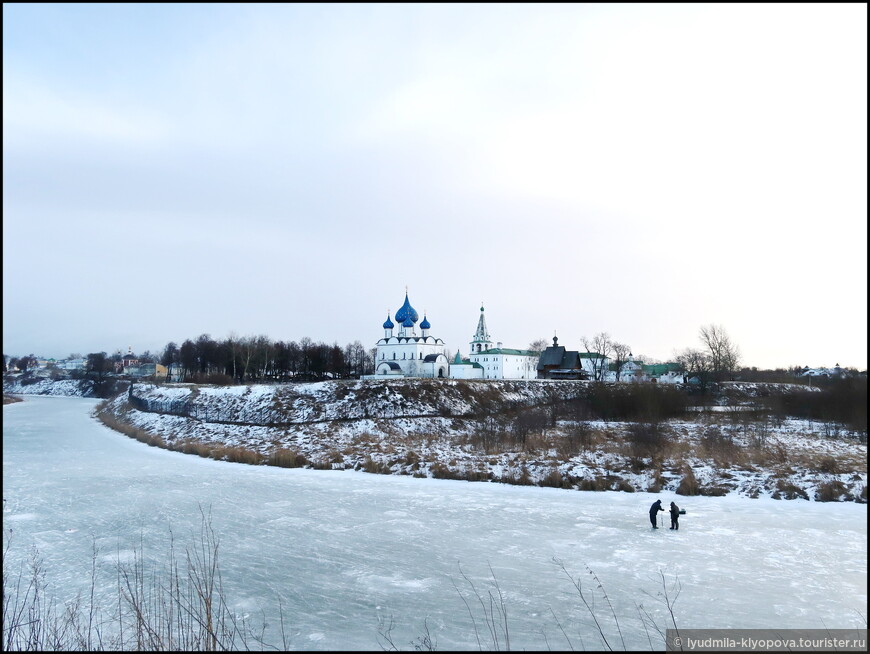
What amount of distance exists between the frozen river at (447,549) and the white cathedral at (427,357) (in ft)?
134

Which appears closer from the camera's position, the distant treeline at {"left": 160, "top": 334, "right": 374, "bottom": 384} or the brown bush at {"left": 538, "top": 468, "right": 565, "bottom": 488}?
the brown bush at {"left": 538, "top": 468, "right": 565, "bottom": 488}

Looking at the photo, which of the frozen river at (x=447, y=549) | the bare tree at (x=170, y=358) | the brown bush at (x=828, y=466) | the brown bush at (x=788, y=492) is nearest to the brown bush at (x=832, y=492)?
the brown bush at (x=788, y=492)

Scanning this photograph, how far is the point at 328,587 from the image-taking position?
910cm

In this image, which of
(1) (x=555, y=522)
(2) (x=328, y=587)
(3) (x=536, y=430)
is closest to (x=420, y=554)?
(2) (x=328, y=587)

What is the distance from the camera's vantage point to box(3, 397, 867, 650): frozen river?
797 centimetres

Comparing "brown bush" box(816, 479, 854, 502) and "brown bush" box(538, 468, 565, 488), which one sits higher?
"brown bush" box(816, 479, 854, 502)

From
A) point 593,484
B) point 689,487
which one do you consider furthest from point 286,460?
point 689,487

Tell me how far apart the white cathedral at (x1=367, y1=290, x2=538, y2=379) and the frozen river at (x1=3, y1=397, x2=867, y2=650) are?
40882mm

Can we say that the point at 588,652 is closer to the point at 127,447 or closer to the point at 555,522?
the point at 555,522

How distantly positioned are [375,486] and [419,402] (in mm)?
18056

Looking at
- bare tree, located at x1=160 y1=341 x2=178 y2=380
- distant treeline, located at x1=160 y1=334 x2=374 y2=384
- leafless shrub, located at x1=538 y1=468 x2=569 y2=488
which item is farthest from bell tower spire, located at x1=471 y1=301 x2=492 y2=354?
leafless shrub, located at x1=538 y1=468 x2=569 y2=488

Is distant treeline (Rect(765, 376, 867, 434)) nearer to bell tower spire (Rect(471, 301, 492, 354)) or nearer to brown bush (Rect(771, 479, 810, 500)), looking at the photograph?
brown bush (Rect(771, 479, 810, 500))

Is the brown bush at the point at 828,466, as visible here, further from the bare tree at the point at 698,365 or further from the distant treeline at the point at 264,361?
the distant treeline at the point at 264,361

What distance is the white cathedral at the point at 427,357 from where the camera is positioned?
197ft
